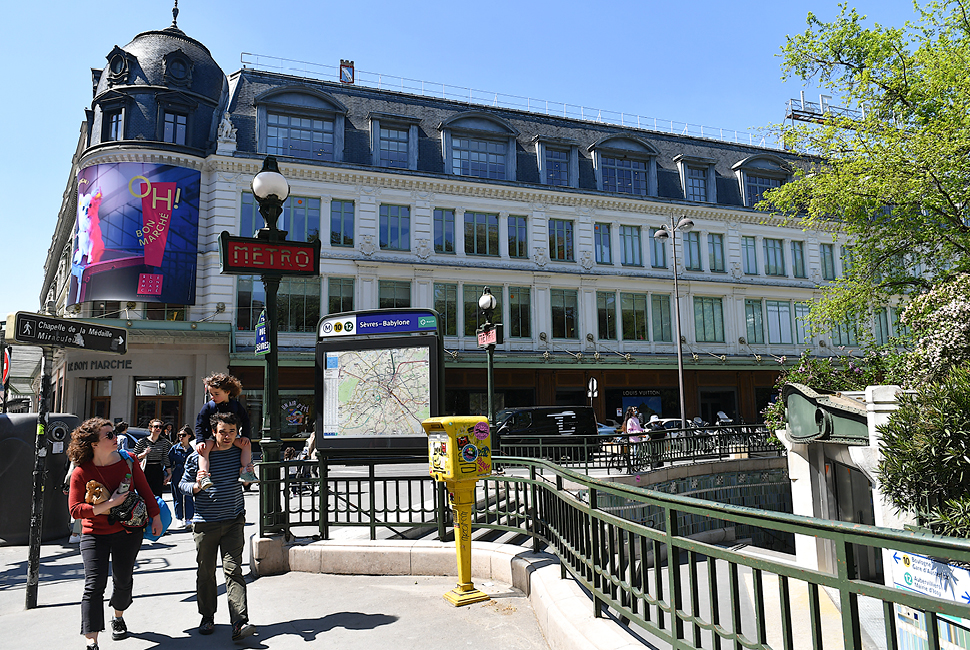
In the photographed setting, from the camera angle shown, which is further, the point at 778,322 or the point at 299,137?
the point at 778,322

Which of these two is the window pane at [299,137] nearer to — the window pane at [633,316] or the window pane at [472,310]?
the window pane at [472,310]

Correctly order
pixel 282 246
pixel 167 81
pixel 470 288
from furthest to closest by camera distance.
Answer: pixel 470 288 → pixel 167 81 → pixel 282 246

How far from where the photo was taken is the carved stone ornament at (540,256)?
2972 centimetres

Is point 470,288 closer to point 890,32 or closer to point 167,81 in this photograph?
point 167,81

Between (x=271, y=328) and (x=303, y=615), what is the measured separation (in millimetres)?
3303

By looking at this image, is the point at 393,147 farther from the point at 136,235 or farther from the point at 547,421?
the point at 547,421

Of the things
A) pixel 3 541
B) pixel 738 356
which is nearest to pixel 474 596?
pixel 3 541

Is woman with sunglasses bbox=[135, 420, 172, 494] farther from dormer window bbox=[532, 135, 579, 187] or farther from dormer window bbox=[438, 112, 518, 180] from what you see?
dormer window bbox=[532, 135, 579, 187]

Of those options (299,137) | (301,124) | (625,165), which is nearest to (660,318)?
(625,165)

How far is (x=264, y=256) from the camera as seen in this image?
7664 millimetres

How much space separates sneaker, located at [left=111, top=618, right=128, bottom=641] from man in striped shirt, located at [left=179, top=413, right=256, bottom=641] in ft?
2.09

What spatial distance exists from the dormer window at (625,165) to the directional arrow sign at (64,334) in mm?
27589

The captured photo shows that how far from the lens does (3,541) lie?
934 cm

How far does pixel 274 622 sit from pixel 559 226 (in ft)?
87.5
